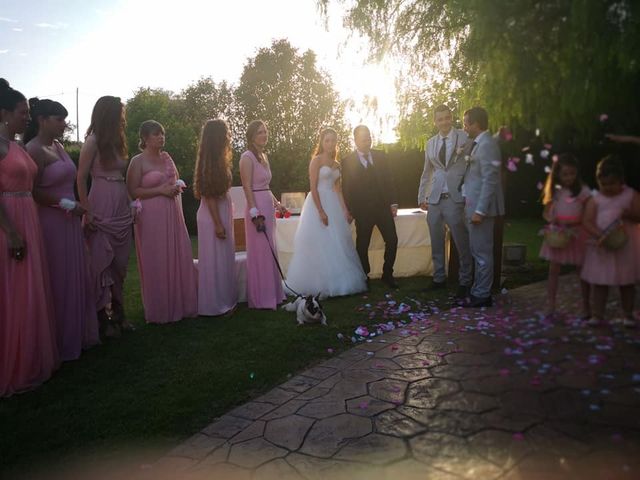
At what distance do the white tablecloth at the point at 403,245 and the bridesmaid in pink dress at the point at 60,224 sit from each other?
3.52 meters

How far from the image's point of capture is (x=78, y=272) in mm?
4371

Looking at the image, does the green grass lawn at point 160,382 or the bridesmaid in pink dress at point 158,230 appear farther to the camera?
the bridesmaid in pink dress at point 158,230

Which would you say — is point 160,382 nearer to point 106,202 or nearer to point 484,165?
point 106,202

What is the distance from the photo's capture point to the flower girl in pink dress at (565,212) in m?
1.29

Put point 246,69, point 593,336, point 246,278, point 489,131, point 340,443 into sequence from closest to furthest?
point 593,336
point 489,131
point 340,443
point 246,278
point 246,69

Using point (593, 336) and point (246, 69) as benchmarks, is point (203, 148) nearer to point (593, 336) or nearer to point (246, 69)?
point (593, 336)

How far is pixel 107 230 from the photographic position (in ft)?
15.9

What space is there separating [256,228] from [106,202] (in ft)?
5.68

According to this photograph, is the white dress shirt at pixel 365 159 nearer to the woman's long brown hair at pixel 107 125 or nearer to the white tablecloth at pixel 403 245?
the white tablecloth at pixel 403 245

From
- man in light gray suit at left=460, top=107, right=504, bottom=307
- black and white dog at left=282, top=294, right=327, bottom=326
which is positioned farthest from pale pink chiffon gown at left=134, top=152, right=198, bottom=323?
man in light gray suit at left=460, top=107, right=504, bottom=307

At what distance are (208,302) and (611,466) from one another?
4.78 metres

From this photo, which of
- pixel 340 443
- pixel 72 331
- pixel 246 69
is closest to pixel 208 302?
pixel 72 331

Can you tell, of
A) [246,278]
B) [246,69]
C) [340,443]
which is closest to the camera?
[340,443]

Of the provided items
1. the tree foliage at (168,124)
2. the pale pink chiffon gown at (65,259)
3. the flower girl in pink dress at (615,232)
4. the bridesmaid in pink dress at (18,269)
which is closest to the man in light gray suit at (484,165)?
the flower girl in pink dress at (615,232)
